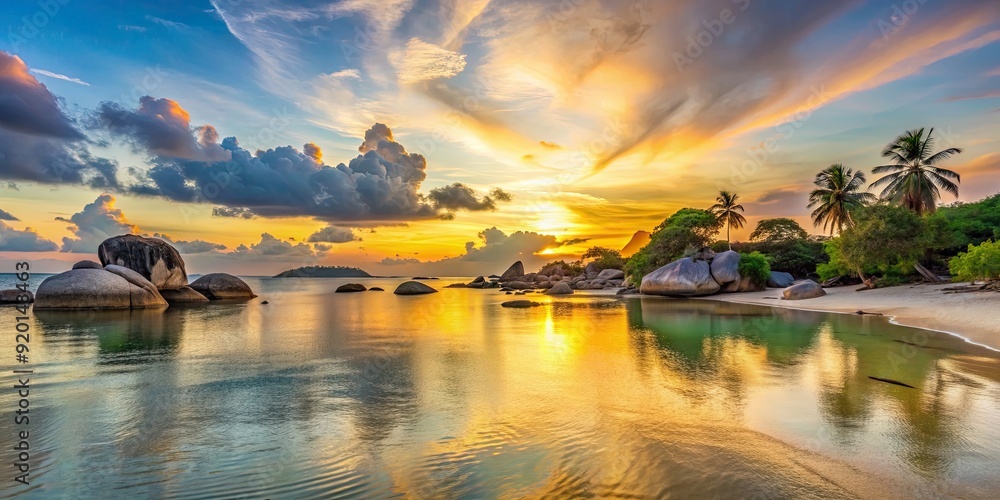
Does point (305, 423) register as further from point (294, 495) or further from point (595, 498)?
point (595, 498)

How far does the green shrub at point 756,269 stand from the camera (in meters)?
43.0

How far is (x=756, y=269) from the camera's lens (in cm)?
4325

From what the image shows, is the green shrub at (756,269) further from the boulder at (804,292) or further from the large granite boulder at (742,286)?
the boulder at (804,292)

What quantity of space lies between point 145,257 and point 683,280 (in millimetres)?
48326

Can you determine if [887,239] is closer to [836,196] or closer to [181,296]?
[836,196]

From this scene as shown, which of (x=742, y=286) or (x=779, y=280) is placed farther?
(x=779, y=280)

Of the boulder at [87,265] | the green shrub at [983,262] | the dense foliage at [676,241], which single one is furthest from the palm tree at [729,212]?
the boulder at [87,265]

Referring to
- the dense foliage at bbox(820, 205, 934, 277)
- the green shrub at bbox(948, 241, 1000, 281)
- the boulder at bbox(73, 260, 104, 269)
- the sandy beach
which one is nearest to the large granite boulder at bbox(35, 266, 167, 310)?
the boulder at bbox(73, 260, 104, 269)

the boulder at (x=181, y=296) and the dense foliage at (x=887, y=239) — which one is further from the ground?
the dense foliage at (x=887, y=239)

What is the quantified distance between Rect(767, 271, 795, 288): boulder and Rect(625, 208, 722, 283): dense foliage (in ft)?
25.6

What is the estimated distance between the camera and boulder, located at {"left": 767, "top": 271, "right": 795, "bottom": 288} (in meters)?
44.8

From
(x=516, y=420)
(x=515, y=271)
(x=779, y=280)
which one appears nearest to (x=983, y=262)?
(x=779, y=280)

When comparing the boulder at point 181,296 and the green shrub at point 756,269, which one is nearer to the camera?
the boulder at point 181,296

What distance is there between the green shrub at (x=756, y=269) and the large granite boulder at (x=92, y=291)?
52.0m
